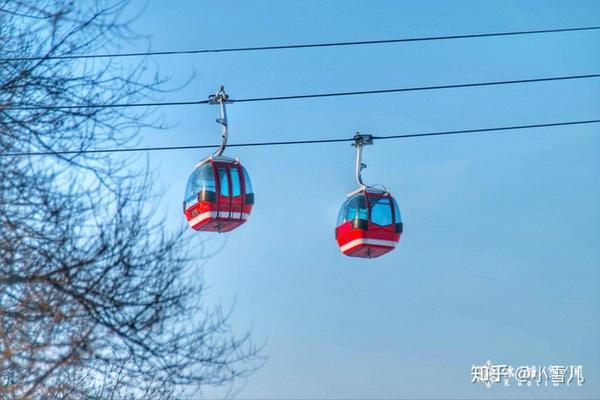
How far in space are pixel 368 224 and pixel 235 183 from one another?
1809mm

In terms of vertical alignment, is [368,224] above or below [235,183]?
below

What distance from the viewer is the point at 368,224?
14.4 meters

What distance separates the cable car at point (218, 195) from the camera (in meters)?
13.6

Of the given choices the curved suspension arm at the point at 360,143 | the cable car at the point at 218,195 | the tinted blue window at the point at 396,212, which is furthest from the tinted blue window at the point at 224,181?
the tinted blue window at the point at 396,212

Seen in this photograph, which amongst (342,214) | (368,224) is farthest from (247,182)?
(368,224)

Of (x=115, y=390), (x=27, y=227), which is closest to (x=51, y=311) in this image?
(x=27, y=227)

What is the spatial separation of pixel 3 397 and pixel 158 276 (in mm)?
1344

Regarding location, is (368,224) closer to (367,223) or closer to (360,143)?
(367,223)

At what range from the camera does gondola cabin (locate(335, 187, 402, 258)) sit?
565 inches

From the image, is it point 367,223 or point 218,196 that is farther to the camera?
point 367,223

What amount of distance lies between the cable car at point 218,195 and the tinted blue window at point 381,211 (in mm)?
1677

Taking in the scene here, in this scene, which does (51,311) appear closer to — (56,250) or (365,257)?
(56,250)

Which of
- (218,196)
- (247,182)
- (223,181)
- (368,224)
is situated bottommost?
(218,196)

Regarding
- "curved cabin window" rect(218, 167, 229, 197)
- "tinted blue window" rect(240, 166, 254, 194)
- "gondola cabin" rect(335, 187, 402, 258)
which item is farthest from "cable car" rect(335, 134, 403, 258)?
"curved cabin window" rect(218, 167, 229, 197)
